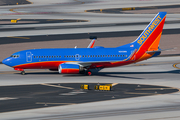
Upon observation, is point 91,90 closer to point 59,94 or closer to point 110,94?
point 110,94

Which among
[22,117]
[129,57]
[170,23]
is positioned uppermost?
[170,23]

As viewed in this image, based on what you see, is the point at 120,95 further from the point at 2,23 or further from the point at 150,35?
the point at 2,23

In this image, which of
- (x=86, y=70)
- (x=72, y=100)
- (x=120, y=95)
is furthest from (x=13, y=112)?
(x=86, y=70)

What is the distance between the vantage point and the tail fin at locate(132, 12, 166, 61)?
210 feet

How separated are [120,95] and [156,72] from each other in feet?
69.0

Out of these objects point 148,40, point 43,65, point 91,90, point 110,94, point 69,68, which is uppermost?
point 148,40

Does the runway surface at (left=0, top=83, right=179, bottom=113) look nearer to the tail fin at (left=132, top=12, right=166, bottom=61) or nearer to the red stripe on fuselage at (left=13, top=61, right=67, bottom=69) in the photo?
the red stripe on fuselage at (left=13, top=61, right=67, bottom=69)

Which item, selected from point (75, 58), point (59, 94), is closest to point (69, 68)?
point (75, 58)

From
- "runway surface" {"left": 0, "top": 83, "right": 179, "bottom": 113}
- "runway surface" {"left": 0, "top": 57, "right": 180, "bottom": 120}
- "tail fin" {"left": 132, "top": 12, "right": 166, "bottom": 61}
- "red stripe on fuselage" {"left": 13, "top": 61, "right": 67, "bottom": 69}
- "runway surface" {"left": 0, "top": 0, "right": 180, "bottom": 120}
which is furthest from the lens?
"tail fin" {"left": 132, "top": 12, "right": 166, "bottom": 61}

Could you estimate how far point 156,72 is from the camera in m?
66.0

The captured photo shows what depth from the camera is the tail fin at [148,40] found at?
63875 millimetres

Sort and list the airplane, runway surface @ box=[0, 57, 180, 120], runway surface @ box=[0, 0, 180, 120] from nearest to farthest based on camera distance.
Result: runway surface @ box=[0, 57, 180, 120] < runway surface @ box=[0, 0, 180, 120] < the airplane

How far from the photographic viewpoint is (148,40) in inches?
2539

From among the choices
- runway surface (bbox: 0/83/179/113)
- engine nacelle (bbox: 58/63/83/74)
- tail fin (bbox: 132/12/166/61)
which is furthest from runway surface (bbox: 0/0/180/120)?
tail fin (bbox: 132/12/166/61)
